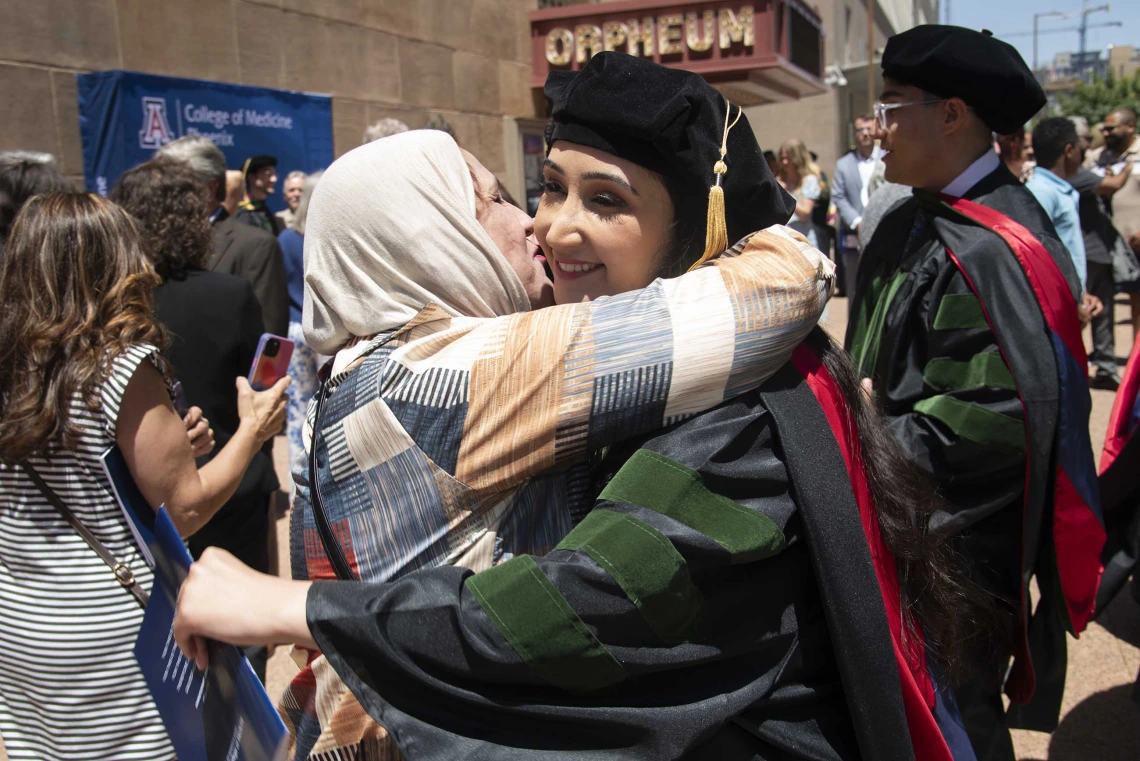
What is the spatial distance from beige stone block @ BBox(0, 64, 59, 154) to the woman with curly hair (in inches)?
185

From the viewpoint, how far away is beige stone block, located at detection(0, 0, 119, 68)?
6207 millimetres

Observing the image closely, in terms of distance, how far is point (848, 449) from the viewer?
1398mm

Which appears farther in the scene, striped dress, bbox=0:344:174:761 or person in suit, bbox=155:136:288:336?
person in suit, bbox=155:136:288:336

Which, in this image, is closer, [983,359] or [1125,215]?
[983,359]

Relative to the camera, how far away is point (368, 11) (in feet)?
31.0

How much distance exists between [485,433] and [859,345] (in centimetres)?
211

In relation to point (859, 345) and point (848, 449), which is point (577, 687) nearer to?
point (848, 449)

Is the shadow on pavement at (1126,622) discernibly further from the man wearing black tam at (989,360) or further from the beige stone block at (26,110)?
the beige stone block at (26,110)

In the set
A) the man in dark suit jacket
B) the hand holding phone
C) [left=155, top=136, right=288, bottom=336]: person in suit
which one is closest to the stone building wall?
[left=155, top=136, right=288, bottom=336]: person in suit

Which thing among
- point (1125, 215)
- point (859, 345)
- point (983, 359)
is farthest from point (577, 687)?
point (1125, 215)

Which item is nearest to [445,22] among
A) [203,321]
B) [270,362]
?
[203,321]

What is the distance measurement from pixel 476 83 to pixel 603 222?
10296mm

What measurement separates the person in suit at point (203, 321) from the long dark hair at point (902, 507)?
2.33 metres

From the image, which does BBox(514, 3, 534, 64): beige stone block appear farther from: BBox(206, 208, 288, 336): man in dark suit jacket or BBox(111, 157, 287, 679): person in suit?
BBox(111, 157, 287, 679): person in suit
